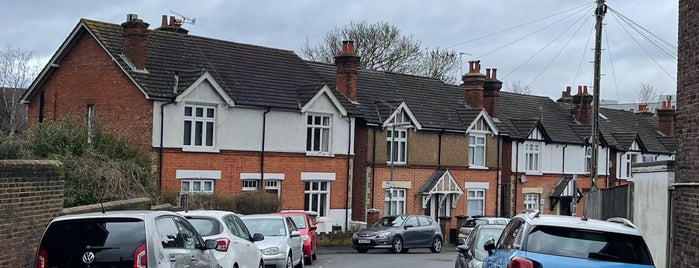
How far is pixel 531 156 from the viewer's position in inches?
2016

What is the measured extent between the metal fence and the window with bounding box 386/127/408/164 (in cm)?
1104

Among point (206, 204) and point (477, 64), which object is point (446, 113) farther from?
point (206, 204)

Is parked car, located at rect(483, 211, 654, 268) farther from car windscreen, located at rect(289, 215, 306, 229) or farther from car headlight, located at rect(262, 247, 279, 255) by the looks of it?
car windscreen, located at rect(289, 215, 306, 229)

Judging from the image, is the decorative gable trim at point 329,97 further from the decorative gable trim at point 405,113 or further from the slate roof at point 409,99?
the decorative gable trim at point 405,113

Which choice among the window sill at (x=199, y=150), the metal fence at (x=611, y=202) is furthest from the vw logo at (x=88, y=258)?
the window sill at (x=199, y=150)

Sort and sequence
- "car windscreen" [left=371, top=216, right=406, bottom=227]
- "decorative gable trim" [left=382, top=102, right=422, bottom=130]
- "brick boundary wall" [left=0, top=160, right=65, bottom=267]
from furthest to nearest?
"decorative gable trim" [left=382, top=102, right=422, bottom=130] → "car windscreen" [left=371, top=216, right=406, bottom=227] → "brick boundary wall" [left=0, top=160, right=65, bottom=267]

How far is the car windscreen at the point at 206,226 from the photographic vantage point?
16453mm

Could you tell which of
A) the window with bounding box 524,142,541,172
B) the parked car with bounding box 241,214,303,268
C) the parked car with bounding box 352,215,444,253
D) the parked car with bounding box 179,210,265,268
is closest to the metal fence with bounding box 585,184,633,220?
the parked car with bounding box 352,215,444,253

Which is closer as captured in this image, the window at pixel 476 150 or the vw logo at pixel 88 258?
the vw logo at pixel 88 258

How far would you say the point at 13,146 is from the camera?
2402 centimetres

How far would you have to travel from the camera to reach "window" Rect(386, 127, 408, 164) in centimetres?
4266

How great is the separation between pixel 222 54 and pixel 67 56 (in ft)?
20.1

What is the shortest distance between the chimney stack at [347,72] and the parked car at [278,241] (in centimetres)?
1889

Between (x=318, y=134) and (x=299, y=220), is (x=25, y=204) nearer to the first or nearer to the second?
(x=299, y=220)
